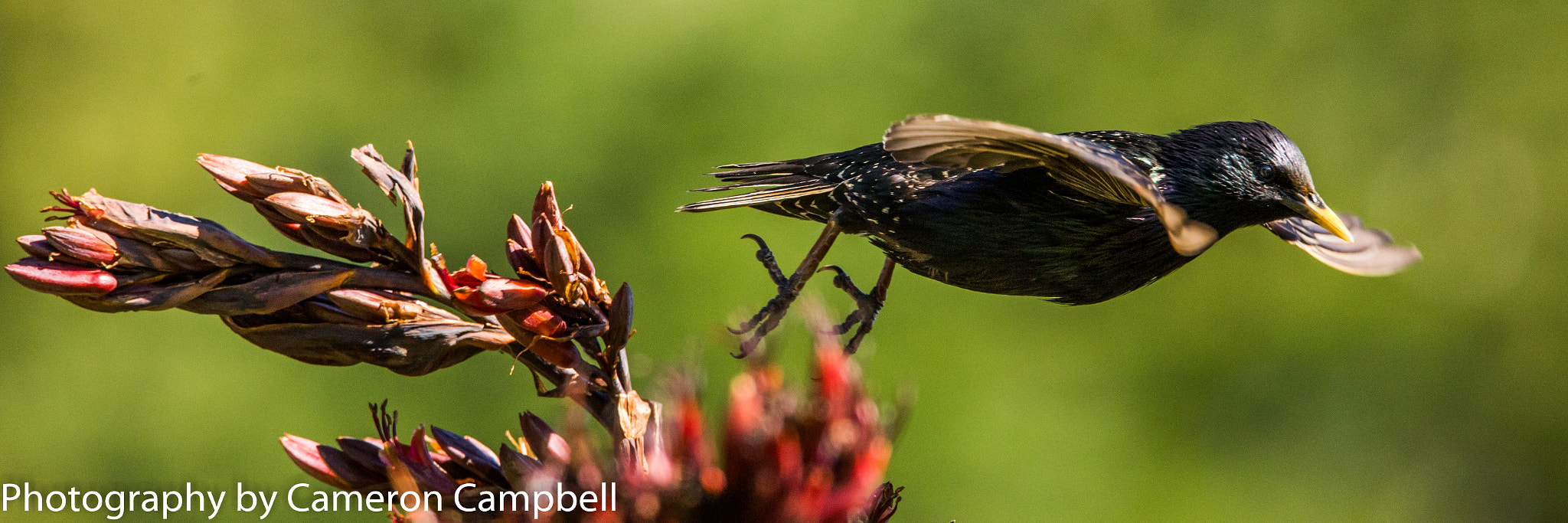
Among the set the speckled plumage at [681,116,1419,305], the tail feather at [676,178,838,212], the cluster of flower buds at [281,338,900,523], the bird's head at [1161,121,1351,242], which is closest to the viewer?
the cluster of flower buds at [281,338,900,523]

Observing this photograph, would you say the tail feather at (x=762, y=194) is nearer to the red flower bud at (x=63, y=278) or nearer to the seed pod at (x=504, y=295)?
the seed pod at (x=504, y=295)

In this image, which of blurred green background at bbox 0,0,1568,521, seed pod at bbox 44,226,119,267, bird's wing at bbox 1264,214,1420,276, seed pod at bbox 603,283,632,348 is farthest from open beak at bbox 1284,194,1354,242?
blurred green background at bbox 0,0,1568,521

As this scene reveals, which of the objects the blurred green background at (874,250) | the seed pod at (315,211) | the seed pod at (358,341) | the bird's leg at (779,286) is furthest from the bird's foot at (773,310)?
the blurred green background at (874,250)

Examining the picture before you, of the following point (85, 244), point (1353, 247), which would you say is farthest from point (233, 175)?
point (1353, 247)

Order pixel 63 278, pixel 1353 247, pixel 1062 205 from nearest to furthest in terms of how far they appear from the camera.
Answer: pixel 63 278 → pixel 1062 205 → pixel 1353 247

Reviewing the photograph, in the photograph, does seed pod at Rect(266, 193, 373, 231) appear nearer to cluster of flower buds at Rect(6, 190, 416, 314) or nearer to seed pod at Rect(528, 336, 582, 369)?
cluster of flower buds at Rect(6, 190, 416, 314)

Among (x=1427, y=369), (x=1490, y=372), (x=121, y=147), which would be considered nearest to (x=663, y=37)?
(x=121, y=147)

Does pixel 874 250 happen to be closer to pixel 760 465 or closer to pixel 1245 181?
→ pixel 1245 181
